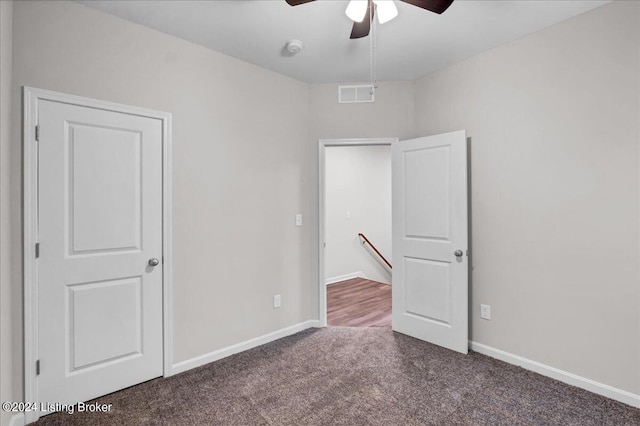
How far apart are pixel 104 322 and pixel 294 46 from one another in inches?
98.0

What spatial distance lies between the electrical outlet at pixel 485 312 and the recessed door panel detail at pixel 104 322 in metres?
2.82

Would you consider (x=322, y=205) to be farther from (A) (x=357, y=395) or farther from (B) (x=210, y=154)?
(A) (x=357, y=395)

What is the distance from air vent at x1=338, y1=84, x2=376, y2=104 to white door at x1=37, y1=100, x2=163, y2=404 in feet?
6.20

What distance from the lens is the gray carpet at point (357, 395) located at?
6.72 feet

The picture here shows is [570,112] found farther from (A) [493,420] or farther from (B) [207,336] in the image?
(B) [207,336]

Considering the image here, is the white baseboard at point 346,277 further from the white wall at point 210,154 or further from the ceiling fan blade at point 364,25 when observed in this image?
the ceiling fan blade at point 364,25

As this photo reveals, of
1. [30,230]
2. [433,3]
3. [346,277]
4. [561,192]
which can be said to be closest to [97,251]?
[30,230]

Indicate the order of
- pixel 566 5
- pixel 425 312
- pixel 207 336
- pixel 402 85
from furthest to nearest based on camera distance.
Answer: pixel 402 85
pixel 425 312
pixel 207 336
pixel 566 5

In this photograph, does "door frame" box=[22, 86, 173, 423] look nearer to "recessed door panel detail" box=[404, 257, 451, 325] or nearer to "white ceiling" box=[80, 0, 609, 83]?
"white ceiling" box=[80, 0, 609, 83]

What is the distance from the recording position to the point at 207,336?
281 cm

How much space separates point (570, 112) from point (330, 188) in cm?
384

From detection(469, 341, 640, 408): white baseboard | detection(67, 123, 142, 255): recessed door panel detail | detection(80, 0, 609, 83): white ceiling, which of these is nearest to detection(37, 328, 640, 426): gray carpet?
detection(469, 341, 640, 408): white baseboard

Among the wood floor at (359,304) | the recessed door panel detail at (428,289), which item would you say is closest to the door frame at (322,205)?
the wood floor at (359,304)

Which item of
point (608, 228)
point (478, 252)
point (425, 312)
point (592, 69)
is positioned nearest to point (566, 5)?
point (592, 69)
